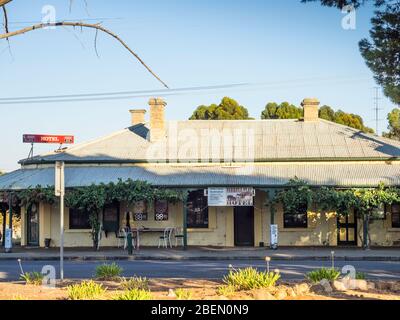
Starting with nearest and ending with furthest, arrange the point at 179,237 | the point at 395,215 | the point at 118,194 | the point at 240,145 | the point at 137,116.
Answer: the point at 118,194
the point at 395,215
the point at 179,237
the point at 240,145
the point at 137,116

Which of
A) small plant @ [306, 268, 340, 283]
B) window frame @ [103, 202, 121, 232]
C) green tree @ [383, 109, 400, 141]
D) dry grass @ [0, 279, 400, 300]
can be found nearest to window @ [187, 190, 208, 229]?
window frame @ [103, 202, 121, 232]

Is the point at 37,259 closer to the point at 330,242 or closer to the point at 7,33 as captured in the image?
the point at 330,242

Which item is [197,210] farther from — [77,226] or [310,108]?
[310,108]

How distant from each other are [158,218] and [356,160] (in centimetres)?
839

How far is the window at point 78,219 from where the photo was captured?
27359mm

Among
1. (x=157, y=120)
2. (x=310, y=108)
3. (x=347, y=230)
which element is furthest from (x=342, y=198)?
(x=157, y=120)

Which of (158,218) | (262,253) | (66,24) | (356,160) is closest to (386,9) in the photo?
(66,24)

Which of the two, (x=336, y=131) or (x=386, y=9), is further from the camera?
(x=336, y=131)

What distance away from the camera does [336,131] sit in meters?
29.5

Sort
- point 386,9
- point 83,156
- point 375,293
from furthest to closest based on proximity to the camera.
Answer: point 83,156 → point 386,9 → point 375,293

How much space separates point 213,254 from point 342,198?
526cm

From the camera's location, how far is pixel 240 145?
28.8 meters

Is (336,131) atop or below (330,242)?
atop

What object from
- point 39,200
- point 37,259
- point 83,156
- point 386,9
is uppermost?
point 386,9
